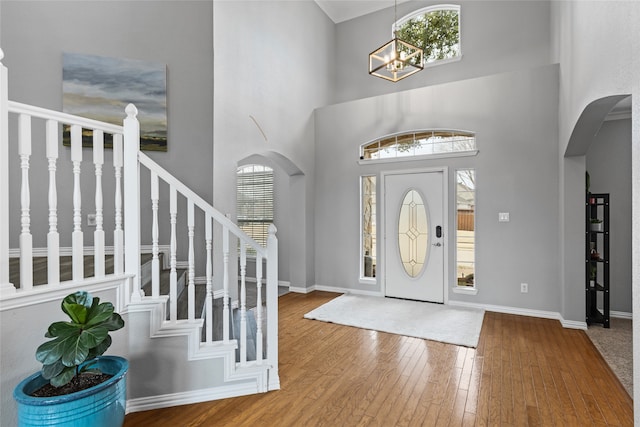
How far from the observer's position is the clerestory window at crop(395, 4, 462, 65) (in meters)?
5.80

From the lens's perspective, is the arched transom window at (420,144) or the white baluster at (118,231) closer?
the white baluster at (118,231)

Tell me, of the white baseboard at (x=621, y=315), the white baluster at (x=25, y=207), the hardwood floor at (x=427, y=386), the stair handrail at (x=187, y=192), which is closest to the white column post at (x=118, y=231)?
the stair handrail at (x=187, y=192)

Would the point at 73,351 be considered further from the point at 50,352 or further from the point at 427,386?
the point at 427,386

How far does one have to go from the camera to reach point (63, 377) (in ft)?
5.11

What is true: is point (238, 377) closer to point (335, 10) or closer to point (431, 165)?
point (431, 165)

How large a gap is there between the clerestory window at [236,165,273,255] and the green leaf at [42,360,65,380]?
15.8 ft

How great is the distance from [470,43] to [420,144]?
219 centimetres

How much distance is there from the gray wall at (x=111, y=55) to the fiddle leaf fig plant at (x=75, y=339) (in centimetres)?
225

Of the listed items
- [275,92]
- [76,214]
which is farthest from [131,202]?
[275,92]

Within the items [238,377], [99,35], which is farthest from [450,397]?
[99,35]

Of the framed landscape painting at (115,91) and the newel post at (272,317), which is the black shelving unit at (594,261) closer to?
the newel post at (272,317)

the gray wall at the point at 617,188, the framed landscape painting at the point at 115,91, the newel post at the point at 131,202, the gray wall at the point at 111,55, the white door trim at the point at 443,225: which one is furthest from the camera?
the white door trim at the point at 443,225

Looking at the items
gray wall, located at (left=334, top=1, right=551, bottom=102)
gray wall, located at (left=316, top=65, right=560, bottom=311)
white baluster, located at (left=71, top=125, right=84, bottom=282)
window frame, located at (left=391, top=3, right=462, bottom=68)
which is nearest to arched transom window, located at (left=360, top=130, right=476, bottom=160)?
gray wall, located at (left=316, top=65, right=560, bottom=311)

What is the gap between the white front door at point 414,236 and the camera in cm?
486
